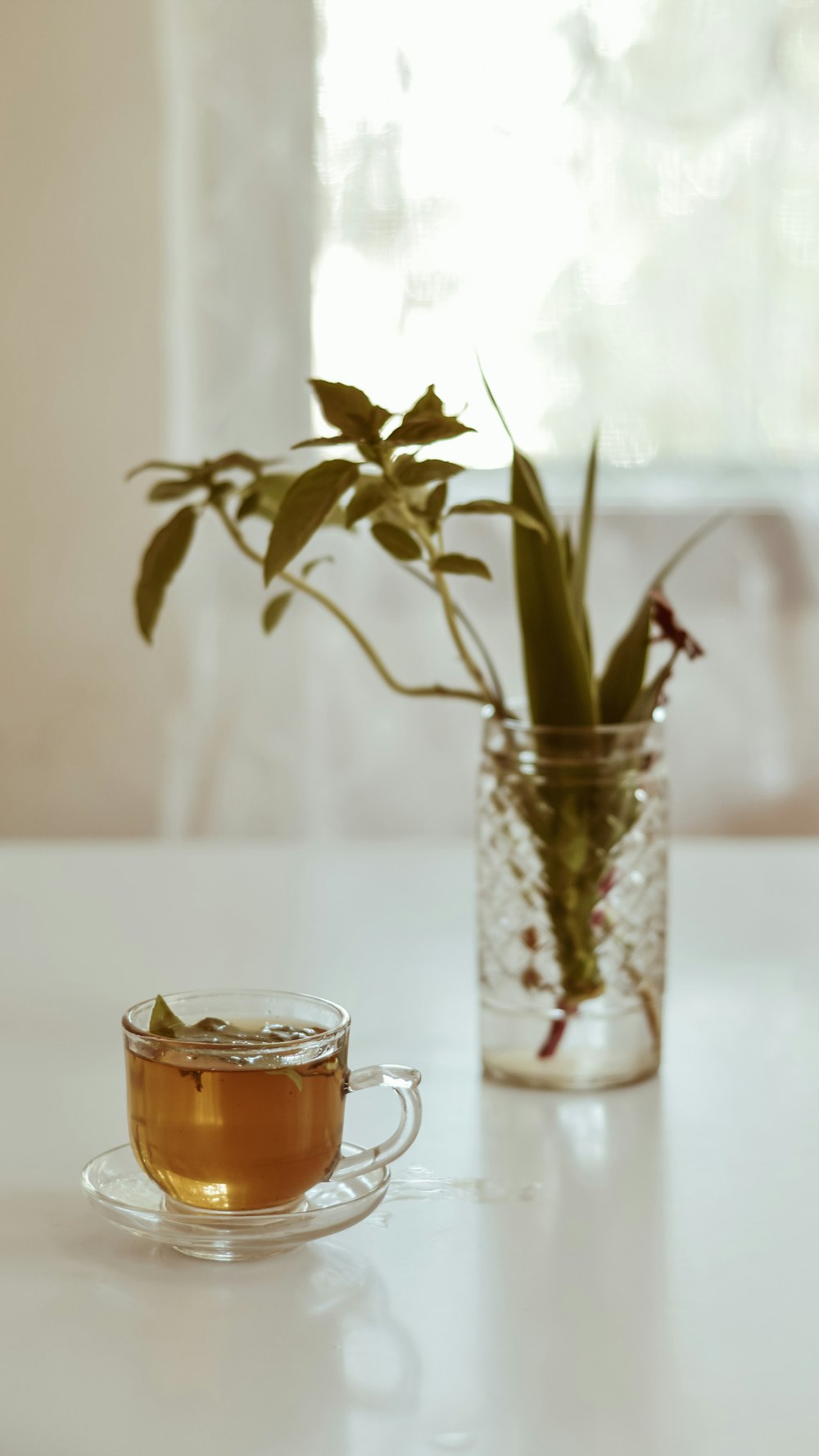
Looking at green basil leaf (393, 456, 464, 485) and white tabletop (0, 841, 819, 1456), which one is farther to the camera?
green basil leaf (393, 456, 464, 485)

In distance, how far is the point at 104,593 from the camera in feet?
6.16

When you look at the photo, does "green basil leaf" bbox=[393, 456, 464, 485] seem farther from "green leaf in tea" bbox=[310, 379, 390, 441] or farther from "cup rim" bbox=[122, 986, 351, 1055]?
"cup rim" bbox=[122, 986, 351, 1055]

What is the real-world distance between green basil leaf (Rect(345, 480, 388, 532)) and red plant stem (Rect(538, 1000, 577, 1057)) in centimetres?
26

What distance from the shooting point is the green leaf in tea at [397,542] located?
645mm

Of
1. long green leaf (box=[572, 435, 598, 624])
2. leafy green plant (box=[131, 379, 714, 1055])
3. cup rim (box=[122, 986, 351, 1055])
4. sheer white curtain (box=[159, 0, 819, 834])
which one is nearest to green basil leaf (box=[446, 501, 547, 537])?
leafy green plant (box=[131, 379, 714, 1055])

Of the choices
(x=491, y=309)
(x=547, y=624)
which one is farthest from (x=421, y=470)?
(x=491, y=309)

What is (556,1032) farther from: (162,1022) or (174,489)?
(174,489)

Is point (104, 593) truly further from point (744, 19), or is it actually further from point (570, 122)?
point (744, 19)

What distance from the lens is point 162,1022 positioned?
0.54m

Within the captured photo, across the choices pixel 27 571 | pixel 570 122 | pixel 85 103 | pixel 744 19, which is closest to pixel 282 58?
pixel 85 103

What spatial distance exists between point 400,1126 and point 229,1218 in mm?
77

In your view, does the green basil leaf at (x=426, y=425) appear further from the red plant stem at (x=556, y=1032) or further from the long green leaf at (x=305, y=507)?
the red plant stem at (x=556, y=1032)

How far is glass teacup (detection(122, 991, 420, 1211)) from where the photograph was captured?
0.50m

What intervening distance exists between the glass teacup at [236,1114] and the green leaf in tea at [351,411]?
24cm
